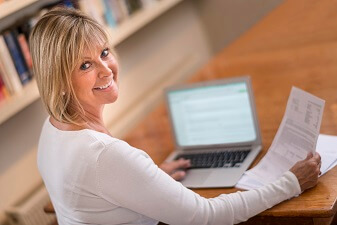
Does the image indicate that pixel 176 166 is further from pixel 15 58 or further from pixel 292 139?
pixel 15 58

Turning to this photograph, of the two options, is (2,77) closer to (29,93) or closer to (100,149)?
(29,93)

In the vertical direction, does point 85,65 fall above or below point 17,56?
above

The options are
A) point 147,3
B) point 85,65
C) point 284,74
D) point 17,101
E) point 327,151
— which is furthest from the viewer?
point 147,3

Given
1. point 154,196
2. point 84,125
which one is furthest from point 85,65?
point 154,196

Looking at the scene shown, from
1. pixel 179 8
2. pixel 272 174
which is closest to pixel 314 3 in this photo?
pixel 179 8

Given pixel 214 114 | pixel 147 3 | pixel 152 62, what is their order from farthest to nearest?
pixel 152 62
pixel 147 3
pixel 214 114

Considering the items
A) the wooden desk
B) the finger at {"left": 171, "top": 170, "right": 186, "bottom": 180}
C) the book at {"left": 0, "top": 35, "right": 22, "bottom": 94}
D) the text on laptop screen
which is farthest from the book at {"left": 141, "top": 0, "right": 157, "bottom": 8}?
the finger at {"left": 171, "top": 170, "right": 186, "bottom": 180}

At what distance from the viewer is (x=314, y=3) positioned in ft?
11.2

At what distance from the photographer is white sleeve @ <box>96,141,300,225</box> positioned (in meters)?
1.51

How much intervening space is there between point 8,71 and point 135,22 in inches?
38.3

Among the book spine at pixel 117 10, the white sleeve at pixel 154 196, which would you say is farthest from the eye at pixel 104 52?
the book spine at pixel 117 10

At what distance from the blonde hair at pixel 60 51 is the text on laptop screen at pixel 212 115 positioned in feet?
1.83

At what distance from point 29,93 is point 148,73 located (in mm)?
1335

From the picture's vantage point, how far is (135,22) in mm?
3271
